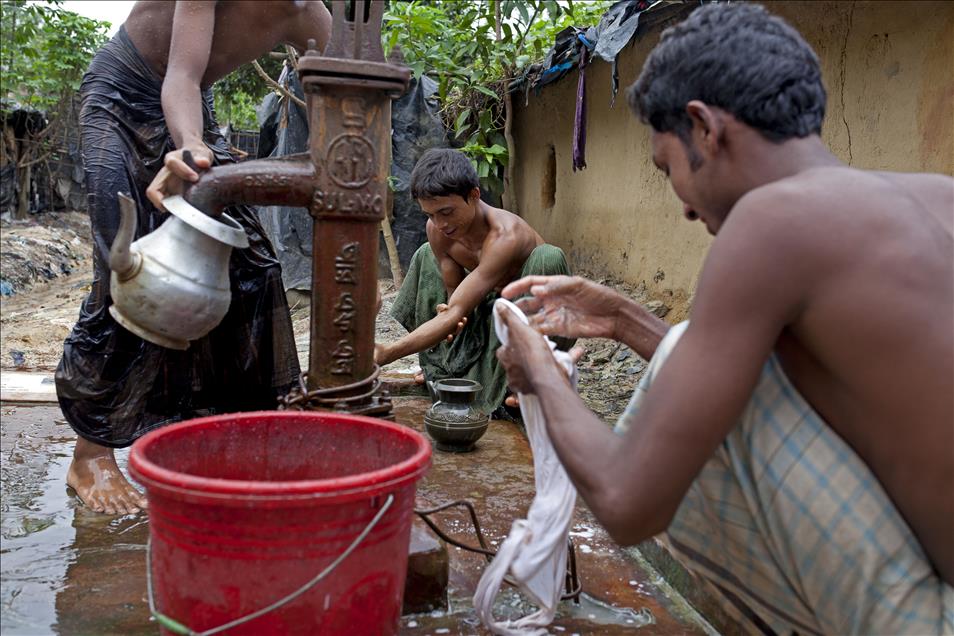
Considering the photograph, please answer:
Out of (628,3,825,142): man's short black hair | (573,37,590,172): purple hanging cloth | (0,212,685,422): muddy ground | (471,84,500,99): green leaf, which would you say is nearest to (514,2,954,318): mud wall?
(573,37,590,172): purple hanging cloth

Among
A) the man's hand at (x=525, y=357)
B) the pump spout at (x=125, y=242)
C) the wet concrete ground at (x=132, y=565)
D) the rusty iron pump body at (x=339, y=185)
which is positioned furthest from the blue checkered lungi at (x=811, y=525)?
the pump spout at (x=125, y=242)

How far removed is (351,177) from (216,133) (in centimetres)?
119

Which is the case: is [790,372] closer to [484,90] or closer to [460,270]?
[460,270]

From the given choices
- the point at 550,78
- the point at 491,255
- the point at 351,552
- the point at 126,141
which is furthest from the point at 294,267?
the point at 351,552

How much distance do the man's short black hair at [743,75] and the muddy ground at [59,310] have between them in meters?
1.55

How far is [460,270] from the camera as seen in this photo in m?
4.27

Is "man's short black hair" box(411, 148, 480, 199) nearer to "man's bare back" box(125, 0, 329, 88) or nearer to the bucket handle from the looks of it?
"man's bare back" box(125, 0, 329, 88)

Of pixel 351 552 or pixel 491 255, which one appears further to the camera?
pixel 491 255

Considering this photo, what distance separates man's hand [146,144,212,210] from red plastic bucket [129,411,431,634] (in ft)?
2.25

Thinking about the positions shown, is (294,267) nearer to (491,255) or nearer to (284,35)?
(491,255)

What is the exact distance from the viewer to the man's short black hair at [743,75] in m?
1.40

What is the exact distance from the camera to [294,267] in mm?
9234

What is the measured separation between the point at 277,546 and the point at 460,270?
9.61 ft

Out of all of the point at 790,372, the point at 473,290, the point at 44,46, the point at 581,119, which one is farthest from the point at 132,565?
the point at 44,46
